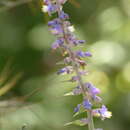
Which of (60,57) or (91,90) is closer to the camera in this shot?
(91,90)

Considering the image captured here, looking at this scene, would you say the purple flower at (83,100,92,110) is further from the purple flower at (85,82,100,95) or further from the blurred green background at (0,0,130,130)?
the blurred green background at (0,0,130,130)

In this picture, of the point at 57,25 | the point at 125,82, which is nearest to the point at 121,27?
the point at 125,82

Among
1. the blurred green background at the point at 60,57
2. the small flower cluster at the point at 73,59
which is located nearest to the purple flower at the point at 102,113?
the small flower cluster at the point at 73,59

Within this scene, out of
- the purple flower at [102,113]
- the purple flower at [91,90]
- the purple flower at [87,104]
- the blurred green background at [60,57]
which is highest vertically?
the blurred green background at [60,57]

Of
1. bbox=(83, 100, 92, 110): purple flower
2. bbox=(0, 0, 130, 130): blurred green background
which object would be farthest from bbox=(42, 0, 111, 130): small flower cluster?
bbox=(0, 0, 130, 130): blurred green background

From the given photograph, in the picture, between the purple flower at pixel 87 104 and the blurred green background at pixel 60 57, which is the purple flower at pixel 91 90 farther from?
the blurred green background at pixel 60 57

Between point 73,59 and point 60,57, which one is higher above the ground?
point 60,57

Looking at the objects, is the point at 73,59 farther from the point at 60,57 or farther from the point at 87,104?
the point at 60,57

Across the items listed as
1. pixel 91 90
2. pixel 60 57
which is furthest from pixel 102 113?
pixel 60 57
